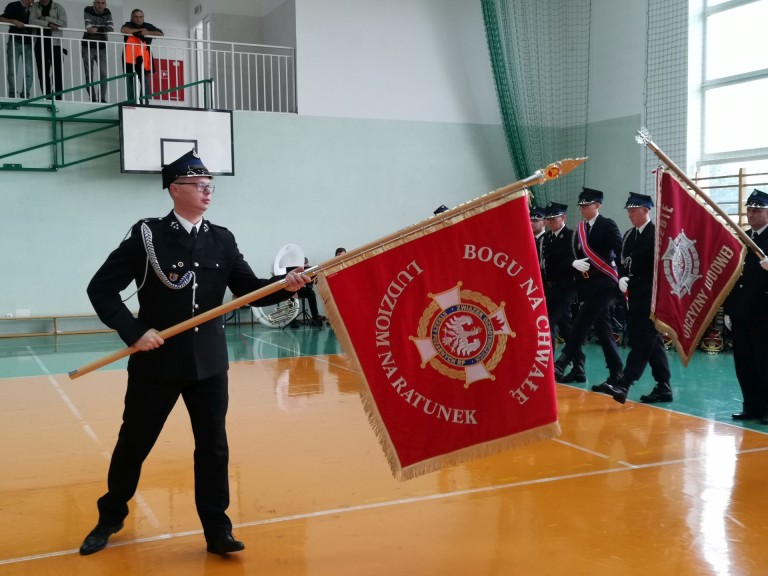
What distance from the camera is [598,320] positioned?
8.23 meters

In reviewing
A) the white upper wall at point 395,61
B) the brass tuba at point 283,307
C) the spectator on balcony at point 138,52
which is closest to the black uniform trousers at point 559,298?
the brass tuba at point 283,307

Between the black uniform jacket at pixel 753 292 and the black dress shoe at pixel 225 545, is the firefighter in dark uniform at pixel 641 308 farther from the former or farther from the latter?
the black dress shoe at pixel 225 545

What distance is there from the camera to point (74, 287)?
556 inches

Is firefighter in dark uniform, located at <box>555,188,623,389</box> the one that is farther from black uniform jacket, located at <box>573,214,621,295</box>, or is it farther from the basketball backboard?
the basketball backboard

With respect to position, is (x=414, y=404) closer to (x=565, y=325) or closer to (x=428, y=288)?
(x=428, y=288)

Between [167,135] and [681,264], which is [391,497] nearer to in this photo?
[681,264]

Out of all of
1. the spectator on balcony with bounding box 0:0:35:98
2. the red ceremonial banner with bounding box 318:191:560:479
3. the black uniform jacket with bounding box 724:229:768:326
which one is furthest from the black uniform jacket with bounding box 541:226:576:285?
the spectator on balcony with bounding box 0:0:35:98

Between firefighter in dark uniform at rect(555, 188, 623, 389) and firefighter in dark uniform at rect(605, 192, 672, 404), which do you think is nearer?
firefighter in dark uniform at rect(605, 192, 672, 404)

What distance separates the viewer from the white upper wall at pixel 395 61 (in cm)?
1557

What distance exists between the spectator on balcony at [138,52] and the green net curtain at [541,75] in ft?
20.6

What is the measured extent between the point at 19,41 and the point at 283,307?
20.5 ft

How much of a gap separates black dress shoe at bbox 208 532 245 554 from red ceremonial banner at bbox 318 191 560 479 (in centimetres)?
81

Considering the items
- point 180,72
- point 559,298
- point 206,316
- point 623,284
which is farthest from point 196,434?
point 180,72

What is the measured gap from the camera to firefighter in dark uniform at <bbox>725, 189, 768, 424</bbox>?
262 inches
